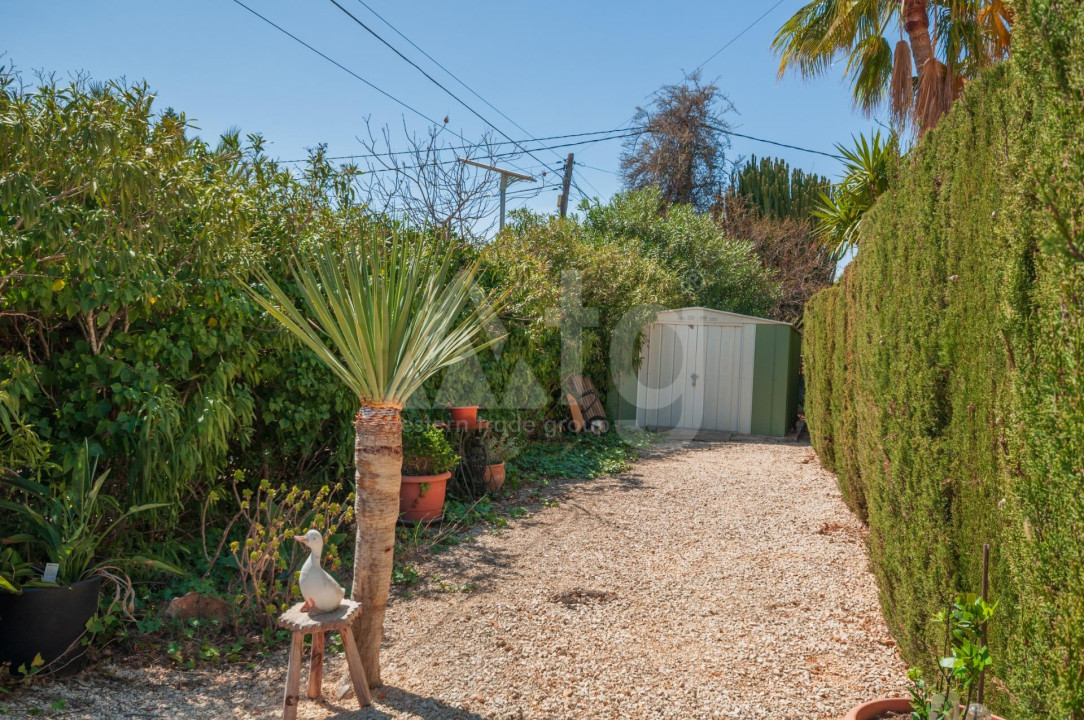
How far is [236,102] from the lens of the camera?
763 centimetres

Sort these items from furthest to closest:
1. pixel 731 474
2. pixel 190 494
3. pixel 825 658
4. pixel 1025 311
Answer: pixel 731 474
pixel 190 494
pixel 825 658
pixel 1025 311

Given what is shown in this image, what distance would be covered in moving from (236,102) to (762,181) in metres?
13.7

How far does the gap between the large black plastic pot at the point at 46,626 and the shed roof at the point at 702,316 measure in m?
9.43

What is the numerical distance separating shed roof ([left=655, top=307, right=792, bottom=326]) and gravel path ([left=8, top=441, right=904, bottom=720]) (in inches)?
221

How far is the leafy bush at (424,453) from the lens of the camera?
5.05m

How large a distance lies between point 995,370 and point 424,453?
3.90 metres

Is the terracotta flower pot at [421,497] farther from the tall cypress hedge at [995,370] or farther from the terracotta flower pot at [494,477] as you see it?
the tall cypress hedge at [995,370]

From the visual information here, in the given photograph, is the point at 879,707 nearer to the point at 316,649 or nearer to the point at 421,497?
the point at 316,649

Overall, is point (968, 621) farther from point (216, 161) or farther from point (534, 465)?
point (534, 465)

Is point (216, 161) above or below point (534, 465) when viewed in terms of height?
above

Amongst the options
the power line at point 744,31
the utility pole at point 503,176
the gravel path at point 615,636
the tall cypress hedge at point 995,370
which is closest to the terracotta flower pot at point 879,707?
the tall cypress hedge at point 995,370

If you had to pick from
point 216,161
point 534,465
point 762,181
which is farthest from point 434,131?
point 762,181

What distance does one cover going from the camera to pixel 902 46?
24.5ft

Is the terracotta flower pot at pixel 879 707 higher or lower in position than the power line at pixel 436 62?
lower
